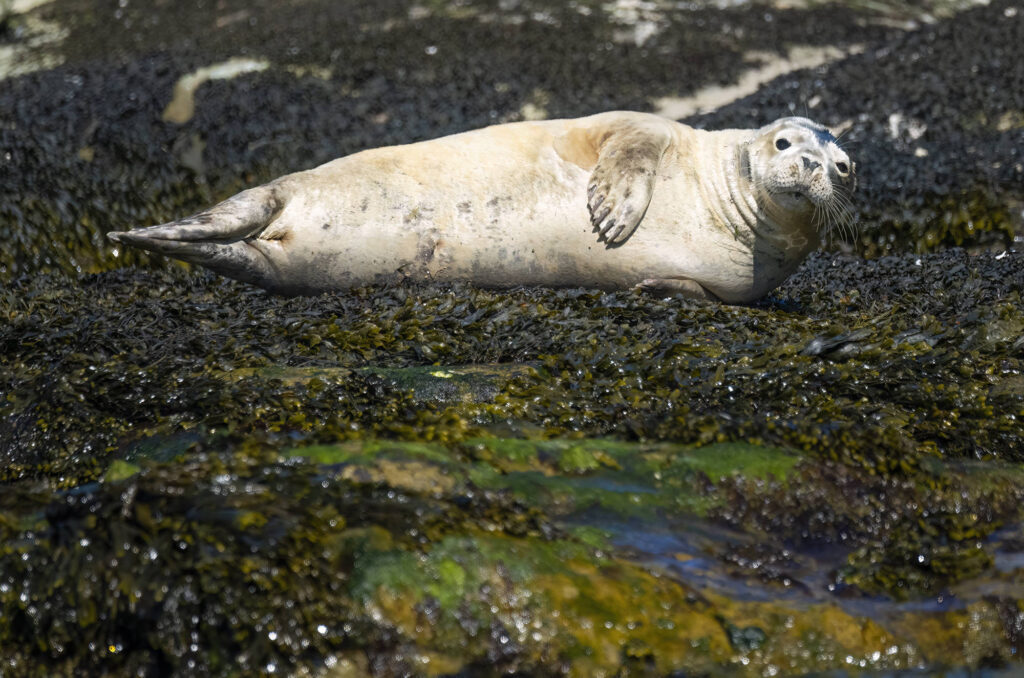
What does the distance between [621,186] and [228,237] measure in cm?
209

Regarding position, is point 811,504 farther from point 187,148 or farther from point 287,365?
point 187,148

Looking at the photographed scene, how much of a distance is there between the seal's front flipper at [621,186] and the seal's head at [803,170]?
0.61 m

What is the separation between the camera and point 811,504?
340cm

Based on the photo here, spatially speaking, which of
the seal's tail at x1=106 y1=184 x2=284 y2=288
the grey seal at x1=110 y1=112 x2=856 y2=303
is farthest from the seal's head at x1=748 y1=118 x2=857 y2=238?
the seal's tail at x1=106 y1=184 x2=284 y2=288

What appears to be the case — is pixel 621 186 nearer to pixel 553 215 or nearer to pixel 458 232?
pixel 553 215

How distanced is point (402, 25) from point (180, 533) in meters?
9.79

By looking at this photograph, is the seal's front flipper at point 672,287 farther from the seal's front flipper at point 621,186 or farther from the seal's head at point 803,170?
the seal's head at point 803,170

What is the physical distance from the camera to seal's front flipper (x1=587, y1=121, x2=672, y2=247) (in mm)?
5754

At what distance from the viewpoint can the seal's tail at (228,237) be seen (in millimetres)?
5371

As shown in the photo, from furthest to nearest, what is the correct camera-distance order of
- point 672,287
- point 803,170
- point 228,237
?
point 672,287
point 803,170
point 228,237

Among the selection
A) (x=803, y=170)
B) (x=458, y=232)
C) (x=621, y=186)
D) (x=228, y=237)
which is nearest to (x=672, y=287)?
(x=621, y=186)

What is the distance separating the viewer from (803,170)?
572cm

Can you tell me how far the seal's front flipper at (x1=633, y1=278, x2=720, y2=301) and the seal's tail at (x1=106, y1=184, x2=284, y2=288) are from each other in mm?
2020

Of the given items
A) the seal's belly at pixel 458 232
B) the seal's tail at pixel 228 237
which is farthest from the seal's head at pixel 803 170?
the seal's tail at pixel 228 237
